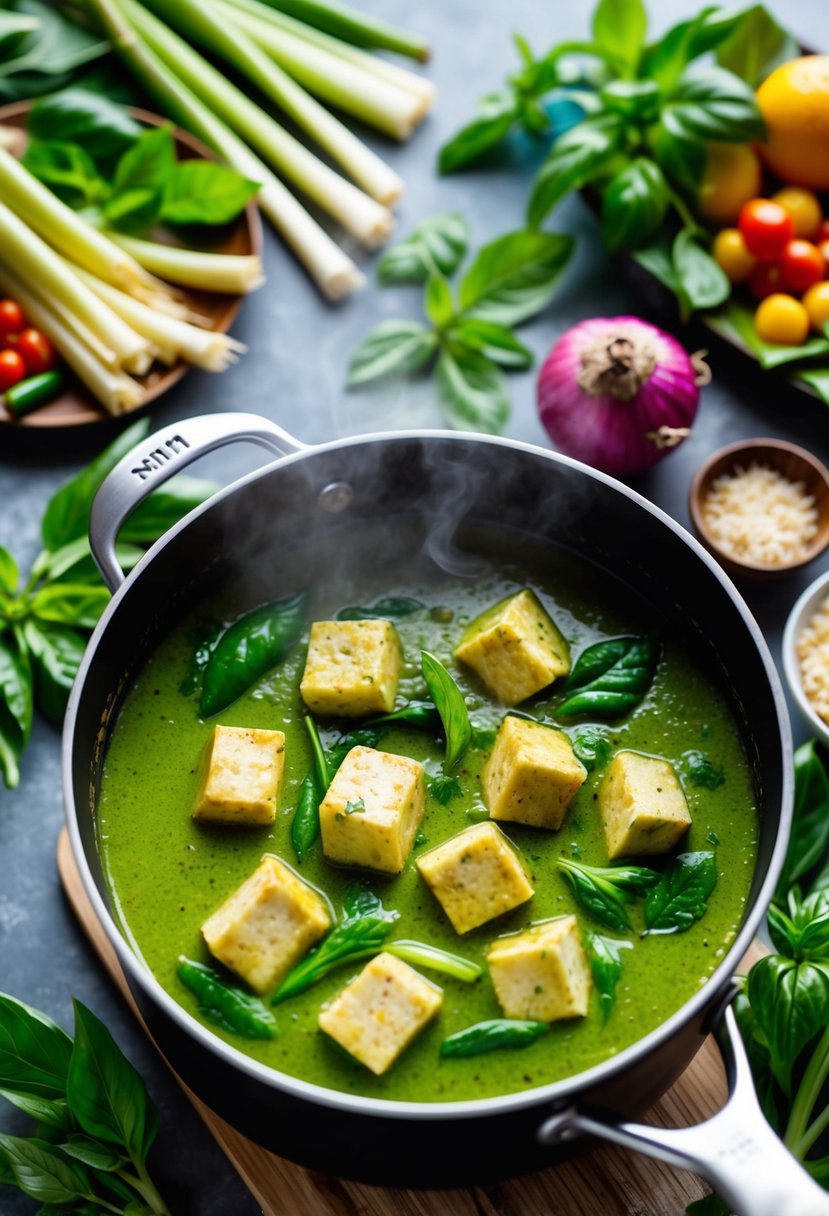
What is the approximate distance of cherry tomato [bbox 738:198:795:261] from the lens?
3.46m

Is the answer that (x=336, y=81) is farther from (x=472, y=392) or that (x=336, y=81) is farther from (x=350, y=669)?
(x=350, y=669)

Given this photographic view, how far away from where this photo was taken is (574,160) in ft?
11.5

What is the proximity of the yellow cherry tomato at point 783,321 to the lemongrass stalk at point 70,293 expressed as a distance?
1721 mm

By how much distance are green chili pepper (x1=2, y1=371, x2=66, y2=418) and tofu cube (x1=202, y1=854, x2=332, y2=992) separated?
5.49ft

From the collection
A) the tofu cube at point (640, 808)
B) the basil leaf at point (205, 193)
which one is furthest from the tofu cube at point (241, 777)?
the basil leaf at point (205, 193)

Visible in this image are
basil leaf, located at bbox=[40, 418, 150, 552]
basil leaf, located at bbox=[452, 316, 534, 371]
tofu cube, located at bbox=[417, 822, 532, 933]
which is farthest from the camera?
basil leaf, located at bbox=[452, 316, 534, 371]

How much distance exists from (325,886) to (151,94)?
2.63 metres

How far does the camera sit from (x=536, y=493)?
286 cm

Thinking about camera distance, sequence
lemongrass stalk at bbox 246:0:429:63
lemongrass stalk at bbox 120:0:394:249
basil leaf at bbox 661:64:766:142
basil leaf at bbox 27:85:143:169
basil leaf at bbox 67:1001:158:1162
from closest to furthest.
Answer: basil leaf at bbox 67:1001:158:1162 < basil leaf at bbox 661:64:766:142 < basil leaf at bbox 27:85:143:169 < lemongrass stalk at bbox 120:0:394:249 < lemongrass stalk at bbox 246:0:429:63

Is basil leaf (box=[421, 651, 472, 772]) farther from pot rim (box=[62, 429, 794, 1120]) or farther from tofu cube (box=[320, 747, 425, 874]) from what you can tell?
pot rim (box=[62, 429, 794, 1120])

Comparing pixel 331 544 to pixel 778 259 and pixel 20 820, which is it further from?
pixel 778 259

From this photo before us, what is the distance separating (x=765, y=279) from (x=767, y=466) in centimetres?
57

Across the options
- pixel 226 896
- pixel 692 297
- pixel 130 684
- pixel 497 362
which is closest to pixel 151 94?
pixel 497 362

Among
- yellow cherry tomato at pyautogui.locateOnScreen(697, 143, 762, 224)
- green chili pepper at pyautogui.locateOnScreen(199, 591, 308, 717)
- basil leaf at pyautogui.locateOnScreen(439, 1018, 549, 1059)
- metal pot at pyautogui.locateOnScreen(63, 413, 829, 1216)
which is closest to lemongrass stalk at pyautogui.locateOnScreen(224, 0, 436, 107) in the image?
yellow cherry tomato at pyautogui.locateOnScreen(697, 143, 762, 224)
